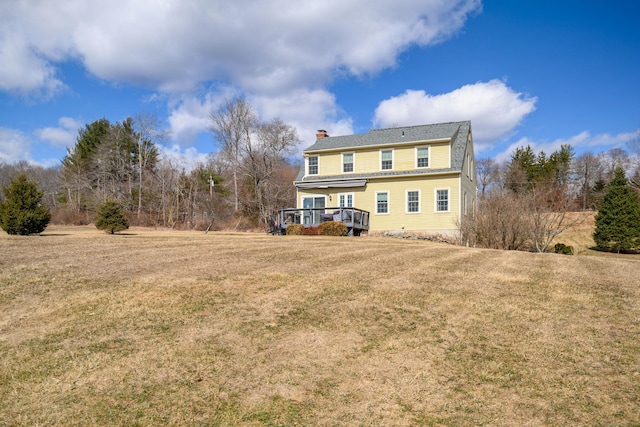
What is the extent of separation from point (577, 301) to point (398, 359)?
155 inches

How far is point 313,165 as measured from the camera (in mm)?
28047

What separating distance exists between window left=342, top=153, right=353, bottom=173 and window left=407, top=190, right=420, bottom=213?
170 inches

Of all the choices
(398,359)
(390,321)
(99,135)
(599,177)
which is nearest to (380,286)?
(390,321)

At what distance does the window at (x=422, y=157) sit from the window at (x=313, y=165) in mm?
6855

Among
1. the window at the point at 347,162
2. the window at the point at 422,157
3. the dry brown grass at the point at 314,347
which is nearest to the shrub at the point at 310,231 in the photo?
the window at the point at 347,162

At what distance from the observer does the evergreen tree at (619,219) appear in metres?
27.2

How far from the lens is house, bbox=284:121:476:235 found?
23.9m

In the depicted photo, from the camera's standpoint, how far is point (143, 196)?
4125 cm

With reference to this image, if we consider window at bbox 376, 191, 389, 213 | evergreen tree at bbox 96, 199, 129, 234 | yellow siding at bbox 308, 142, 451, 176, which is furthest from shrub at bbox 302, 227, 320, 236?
evergreen tree at bbox 96, 199, 129, 234

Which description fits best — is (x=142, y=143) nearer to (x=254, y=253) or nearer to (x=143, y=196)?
(x=143, y=196)

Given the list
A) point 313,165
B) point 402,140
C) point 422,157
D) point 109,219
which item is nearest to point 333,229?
point 422,157

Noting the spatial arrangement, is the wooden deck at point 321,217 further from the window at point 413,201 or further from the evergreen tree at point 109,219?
the evergreen tree at point 109,219

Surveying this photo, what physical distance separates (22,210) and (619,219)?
3411 centimetres

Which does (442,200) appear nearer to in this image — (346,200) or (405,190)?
(405,190)
